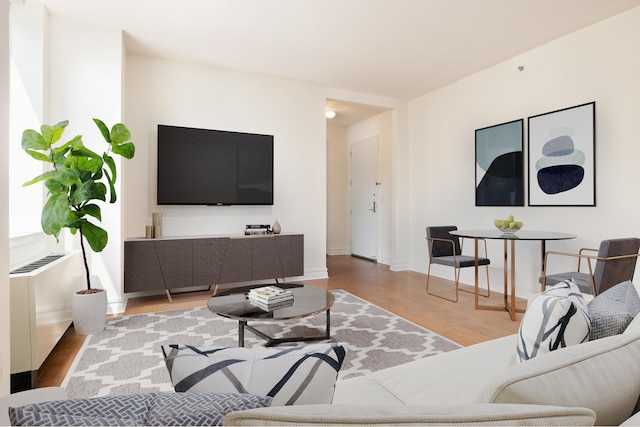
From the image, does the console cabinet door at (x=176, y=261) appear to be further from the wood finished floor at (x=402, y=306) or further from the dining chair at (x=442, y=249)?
the dining chair at (x=442, y=249)

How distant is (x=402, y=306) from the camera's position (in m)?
3.55

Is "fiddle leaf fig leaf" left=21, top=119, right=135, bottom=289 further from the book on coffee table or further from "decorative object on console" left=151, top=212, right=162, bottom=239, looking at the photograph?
the book on coffee table

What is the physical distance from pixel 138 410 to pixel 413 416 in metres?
0.37

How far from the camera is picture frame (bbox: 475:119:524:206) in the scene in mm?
3965

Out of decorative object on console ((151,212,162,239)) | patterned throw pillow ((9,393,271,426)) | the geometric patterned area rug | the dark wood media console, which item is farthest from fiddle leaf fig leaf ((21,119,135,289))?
patterned throw pillow ((9,393,271,426))

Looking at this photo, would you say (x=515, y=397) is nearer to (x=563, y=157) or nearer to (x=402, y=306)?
(x=402, y=306)

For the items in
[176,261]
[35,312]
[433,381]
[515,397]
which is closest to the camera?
Answer: [515,397]

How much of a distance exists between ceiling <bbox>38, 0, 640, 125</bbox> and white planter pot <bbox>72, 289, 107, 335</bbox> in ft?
8.04

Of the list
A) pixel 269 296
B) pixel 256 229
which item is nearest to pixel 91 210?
pixel 269 296

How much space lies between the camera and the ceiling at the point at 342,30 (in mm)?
3020

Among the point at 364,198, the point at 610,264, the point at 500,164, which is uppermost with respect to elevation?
the point at 500,164

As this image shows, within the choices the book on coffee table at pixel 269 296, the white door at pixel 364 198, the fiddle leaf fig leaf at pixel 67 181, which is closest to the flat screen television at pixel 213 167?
the fiddle leaf fig leaf at pixel 67 181

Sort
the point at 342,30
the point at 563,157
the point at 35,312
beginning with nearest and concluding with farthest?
the point at 35,312, the point at 342,30, the point at 563,157

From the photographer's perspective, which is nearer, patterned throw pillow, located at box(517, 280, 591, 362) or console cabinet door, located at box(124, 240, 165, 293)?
patterned throw pillow, located at box(517, 280, 591, 362)
